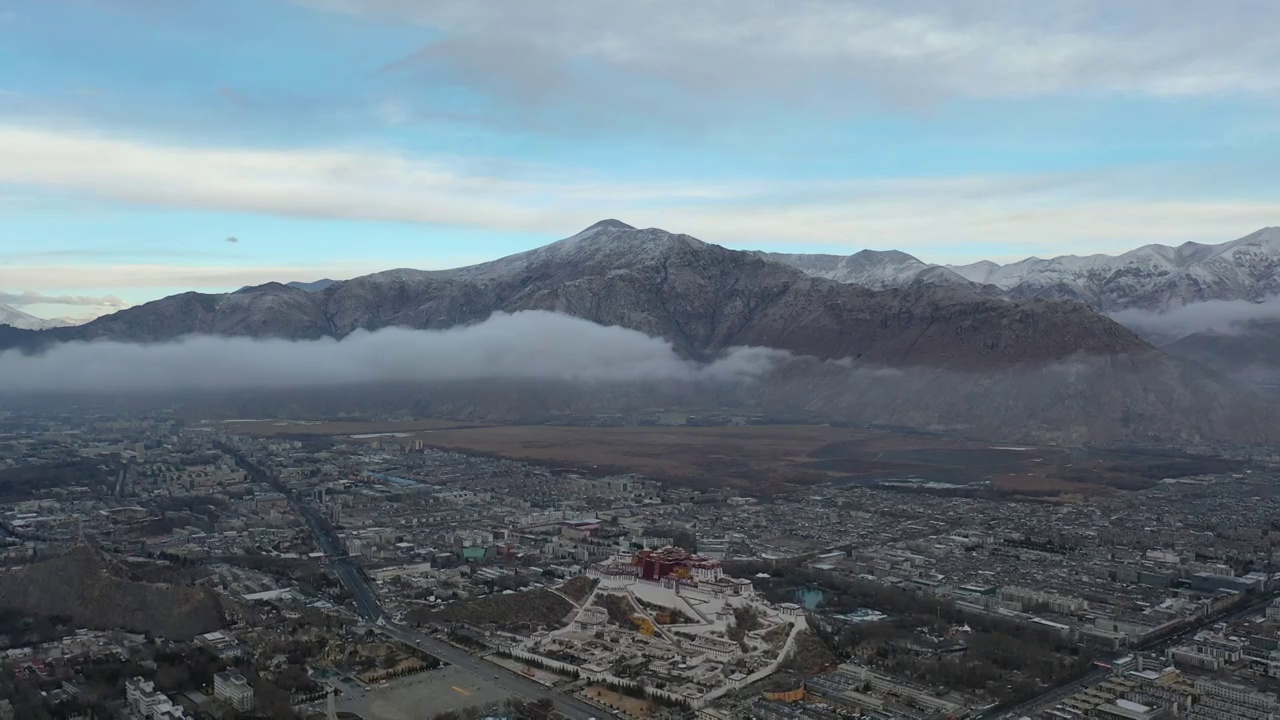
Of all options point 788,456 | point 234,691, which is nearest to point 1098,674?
point 234,691

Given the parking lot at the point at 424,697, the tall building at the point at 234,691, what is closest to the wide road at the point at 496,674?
the parking lot at the point at 424,697

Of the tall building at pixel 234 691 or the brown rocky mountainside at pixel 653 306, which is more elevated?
the brown rocky mountainside at pixel 653 306

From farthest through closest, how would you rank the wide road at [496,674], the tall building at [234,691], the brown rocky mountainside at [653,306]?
the brown rocky mountainside at [653,306] → the wide road at [496,674] → the tall building at [234,691]

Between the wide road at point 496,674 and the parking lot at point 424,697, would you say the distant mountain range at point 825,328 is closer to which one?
the wide road at point 496,674

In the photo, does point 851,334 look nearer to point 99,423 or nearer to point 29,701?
point 99,423

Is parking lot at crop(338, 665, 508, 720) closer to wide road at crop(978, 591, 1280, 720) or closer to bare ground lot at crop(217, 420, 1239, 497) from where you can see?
wide road at crop(978, 591, 1280, 720)

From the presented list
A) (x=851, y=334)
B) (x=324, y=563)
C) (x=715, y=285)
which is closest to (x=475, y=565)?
(x=324, y=563)
